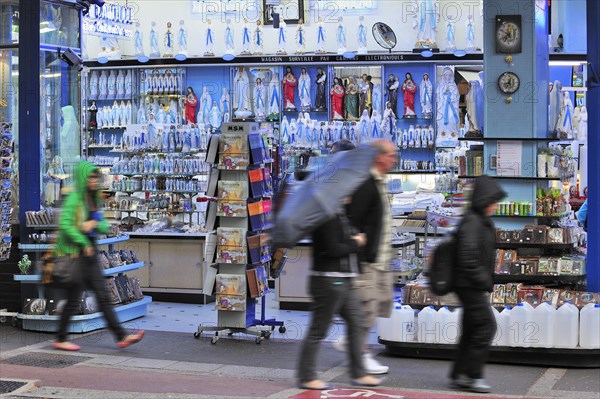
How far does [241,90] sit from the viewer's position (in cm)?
1797

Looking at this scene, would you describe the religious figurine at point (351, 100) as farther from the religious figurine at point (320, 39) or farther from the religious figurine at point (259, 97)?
the religious figurine at point (259, 97)

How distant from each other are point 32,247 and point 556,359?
552 centimetres

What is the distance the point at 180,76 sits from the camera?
18328 millimetres

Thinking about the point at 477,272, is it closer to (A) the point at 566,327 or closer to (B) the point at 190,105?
(A) the point at 566,327

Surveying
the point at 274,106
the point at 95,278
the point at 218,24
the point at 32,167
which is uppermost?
the point at 218,24

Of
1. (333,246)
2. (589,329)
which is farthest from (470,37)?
(333,246)

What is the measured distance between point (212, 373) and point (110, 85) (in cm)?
1110

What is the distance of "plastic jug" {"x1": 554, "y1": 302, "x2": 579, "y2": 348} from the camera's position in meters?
8.26

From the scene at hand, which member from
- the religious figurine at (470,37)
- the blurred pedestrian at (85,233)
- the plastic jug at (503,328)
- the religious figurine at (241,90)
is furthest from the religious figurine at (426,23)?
the blurred pedestrian at (85,233)

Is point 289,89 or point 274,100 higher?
point 289,89

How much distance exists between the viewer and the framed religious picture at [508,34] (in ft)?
31.4

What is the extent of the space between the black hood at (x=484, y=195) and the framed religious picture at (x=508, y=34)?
294 cm

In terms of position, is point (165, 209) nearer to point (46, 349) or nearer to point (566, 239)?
point (46, 349)

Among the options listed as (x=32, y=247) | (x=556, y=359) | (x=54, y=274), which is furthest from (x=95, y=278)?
(x=556, y=359)
